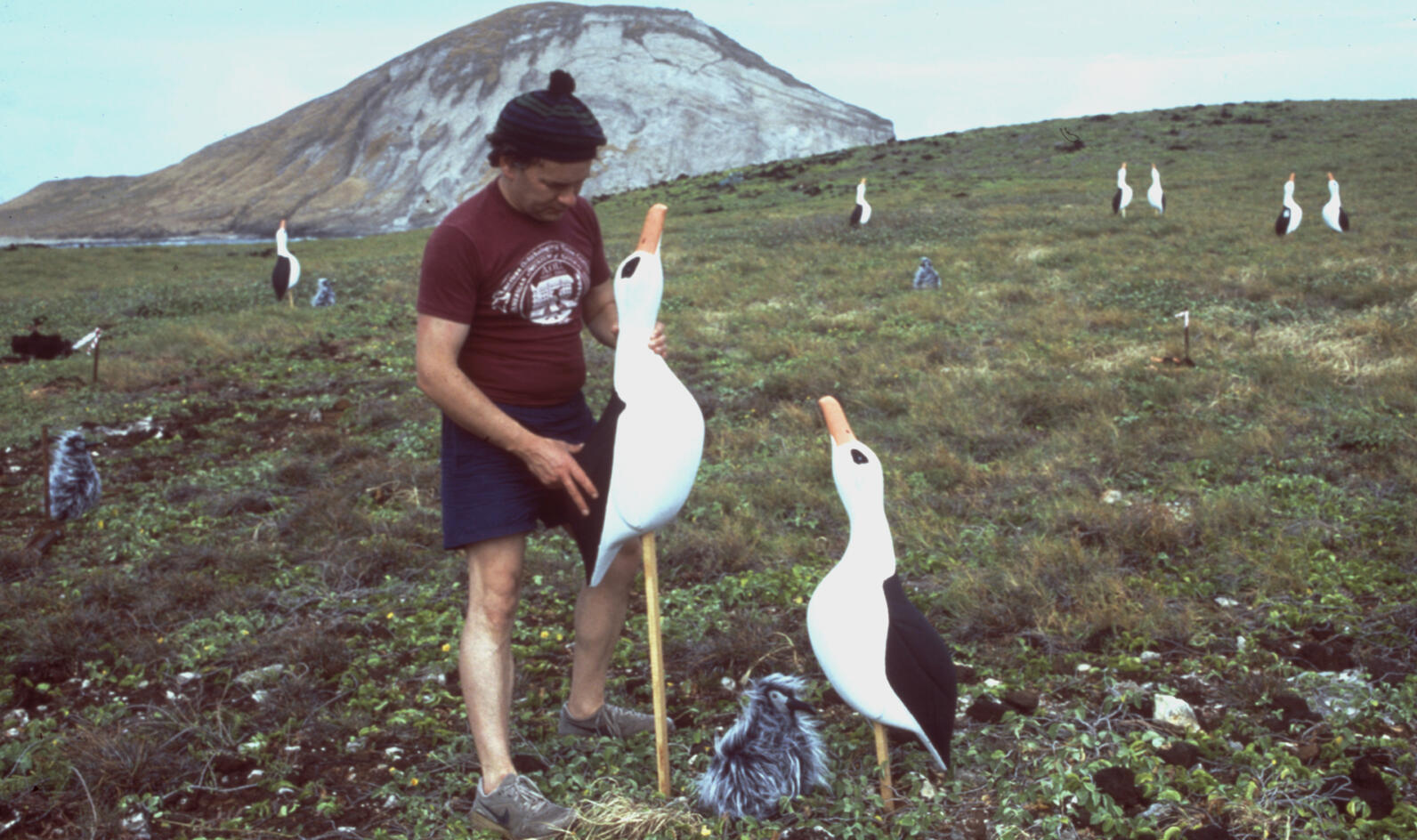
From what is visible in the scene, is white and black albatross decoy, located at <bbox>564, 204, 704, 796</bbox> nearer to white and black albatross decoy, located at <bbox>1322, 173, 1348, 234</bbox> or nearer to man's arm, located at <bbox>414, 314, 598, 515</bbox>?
man's arm, located at <bbox>414, 314, 598, 515</bbox>

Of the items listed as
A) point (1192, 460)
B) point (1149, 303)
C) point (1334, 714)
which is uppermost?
point (1149, 303)

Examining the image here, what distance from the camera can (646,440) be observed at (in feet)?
9.31

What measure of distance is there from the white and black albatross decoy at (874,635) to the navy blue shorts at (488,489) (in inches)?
34.8

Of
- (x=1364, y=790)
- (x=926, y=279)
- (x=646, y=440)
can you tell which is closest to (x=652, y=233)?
(x=646, y=440)

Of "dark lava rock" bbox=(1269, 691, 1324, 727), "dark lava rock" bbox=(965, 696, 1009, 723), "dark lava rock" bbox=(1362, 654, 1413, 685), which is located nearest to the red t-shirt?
"dark lava rock" bbox=(965, 696, 1009, 723)

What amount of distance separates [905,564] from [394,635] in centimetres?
231

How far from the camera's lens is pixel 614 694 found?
12.6 feet

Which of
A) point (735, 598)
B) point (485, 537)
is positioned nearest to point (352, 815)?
point (485, 537)

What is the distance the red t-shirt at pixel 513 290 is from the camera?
2.82m

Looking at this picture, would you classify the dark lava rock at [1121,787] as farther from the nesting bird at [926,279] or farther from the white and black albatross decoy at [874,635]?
the nesting bird at [926,279]

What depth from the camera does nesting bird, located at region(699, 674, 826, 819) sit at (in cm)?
290

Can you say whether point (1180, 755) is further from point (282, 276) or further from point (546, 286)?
point (282, 276)

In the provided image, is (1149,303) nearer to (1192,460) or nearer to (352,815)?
(1192,460)

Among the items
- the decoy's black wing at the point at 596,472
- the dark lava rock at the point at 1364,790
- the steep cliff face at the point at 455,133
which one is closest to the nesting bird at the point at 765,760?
the decoy's black wing at the point at 596,472
